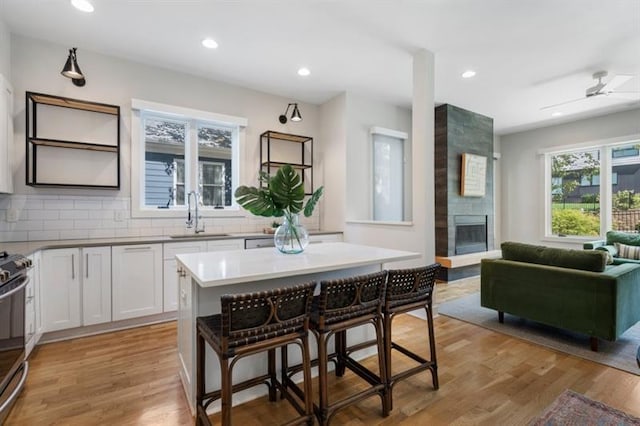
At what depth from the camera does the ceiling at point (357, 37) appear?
2.71 m

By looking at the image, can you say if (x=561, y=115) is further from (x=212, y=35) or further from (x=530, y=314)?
(x=212, y=35)

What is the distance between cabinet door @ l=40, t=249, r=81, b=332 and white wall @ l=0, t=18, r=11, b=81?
1823 mm

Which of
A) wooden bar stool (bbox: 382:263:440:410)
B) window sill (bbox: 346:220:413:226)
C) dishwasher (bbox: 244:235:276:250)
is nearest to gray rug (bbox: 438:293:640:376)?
window sill (bbox: 346:220:413:226)

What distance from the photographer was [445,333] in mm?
3053

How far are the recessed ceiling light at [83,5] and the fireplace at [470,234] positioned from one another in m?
5.48

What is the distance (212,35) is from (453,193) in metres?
4.36

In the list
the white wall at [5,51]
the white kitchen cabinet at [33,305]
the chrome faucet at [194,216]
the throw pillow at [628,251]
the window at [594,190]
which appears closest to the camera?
the white kitchen cabinet at [33,305]

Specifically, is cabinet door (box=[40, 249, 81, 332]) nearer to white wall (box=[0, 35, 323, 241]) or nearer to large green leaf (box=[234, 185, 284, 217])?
white wall (box=[0, 35, 323, 241])

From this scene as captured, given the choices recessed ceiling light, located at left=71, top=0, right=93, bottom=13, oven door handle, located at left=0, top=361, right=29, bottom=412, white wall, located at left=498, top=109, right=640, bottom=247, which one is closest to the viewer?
oven door handle, located at left=0, top=361, right=29, bottom=412

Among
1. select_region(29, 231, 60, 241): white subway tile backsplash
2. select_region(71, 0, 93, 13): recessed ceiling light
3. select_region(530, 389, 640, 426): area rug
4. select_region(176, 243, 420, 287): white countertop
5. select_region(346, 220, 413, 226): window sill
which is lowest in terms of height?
select_region(530, 389, 640, 426): area rug

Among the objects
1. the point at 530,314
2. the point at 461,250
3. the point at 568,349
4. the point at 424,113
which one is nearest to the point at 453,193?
the point at 461,250

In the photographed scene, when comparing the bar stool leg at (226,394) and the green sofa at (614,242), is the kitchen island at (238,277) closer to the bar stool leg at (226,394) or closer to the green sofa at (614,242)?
the bar stool leg at (226,394)

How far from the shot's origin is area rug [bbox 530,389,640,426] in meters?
1.74

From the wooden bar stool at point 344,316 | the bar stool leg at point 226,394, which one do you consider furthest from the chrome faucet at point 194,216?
the bar stool leg at point 226,394
